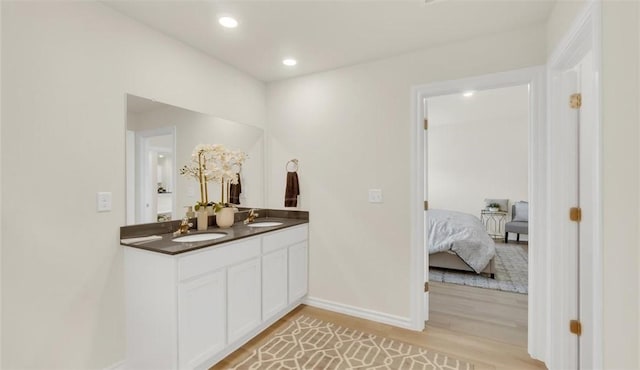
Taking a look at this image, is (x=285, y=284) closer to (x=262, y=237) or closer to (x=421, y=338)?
(x=262, y=237)

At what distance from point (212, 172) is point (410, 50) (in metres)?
1.99

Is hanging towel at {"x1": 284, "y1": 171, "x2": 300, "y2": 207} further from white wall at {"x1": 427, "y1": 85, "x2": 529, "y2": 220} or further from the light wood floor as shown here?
white wall at {"x1": 427, "y1": 85, "x2": 529, "y2": 220}

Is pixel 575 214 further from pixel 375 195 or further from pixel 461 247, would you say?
pixel 461 247

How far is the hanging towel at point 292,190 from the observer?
9.83 ft

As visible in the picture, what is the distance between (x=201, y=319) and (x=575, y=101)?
2.76m

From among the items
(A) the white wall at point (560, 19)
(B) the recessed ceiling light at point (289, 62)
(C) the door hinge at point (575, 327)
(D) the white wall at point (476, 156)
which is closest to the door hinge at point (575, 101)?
(A) the white wall at point (560, 19)

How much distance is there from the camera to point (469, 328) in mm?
2492

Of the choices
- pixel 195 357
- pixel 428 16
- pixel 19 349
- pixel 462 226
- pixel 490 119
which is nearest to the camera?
pixel 19 349

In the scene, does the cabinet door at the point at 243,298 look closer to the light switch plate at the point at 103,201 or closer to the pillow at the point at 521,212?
the light switch plate at the point at 103,201

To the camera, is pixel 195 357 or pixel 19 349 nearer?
pixel 19 349

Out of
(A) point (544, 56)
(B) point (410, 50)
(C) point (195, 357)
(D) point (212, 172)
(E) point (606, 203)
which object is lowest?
(C) point (195, 357)

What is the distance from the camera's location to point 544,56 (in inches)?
80.9

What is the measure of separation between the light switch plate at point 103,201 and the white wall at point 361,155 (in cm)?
160

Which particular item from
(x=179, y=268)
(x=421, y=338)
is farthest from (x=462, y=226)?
(x=179, y=268)
